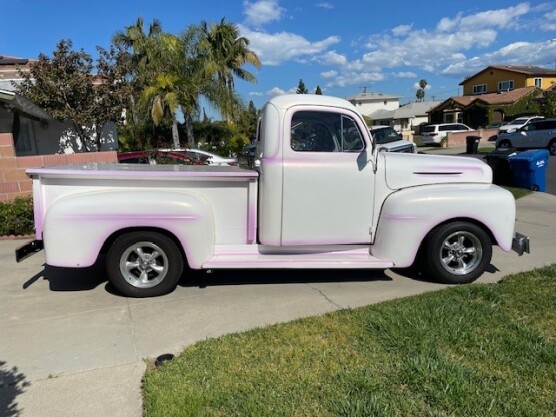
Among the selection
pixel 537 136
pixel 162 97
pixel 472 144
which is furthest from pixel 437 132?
pixel 162 97

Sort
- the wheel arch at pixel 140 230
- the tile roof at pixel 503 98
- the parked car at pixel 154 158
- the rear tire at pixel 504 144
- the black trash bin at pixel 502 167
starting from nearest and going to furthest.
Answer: the wheel arch at pixel 140 230, the black trash bin at pixel 502 167, the parked car at pixel 154 158, the rear tire at pixel 504 144, the tile roof at pixel 503 98

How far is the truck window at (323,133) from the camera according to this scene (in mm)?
5012

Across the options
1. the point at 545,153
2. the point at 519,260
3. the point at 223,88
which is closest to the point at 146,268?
the point at 519,260

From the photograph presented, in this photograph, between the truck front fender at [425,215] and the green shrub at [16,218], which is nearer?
the truck front fender at [425,215]

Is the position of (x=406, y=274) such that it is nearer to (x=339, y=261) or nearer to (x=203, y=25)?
(x=339, y=261)

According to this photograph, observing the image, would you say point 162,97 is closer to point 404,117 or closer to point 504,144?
point 504,144

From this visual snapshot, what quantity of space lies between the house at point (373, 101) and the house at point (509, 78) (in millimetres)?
28772

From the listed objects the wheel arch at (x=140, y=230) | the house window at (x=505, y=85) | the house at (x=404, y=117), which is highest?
the house window at (x=505, y=85)

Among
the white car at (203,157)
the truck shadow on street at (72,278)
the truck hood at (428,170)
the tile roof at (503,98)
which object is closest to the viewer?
the truck hood at (428,170)

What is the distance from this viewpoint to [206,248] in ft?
16.0

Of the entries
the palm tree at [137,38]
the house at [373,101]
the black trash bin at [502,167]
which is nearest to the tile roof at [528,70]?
the house at [373,101]

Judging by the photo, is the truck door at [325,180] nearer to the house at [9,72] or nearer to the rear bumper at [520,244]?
the rear bumper at [520,244]

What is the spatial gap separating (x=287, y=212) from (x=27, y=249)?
2864 millimetres

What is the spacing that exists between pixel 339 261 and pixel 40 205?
126 inches
